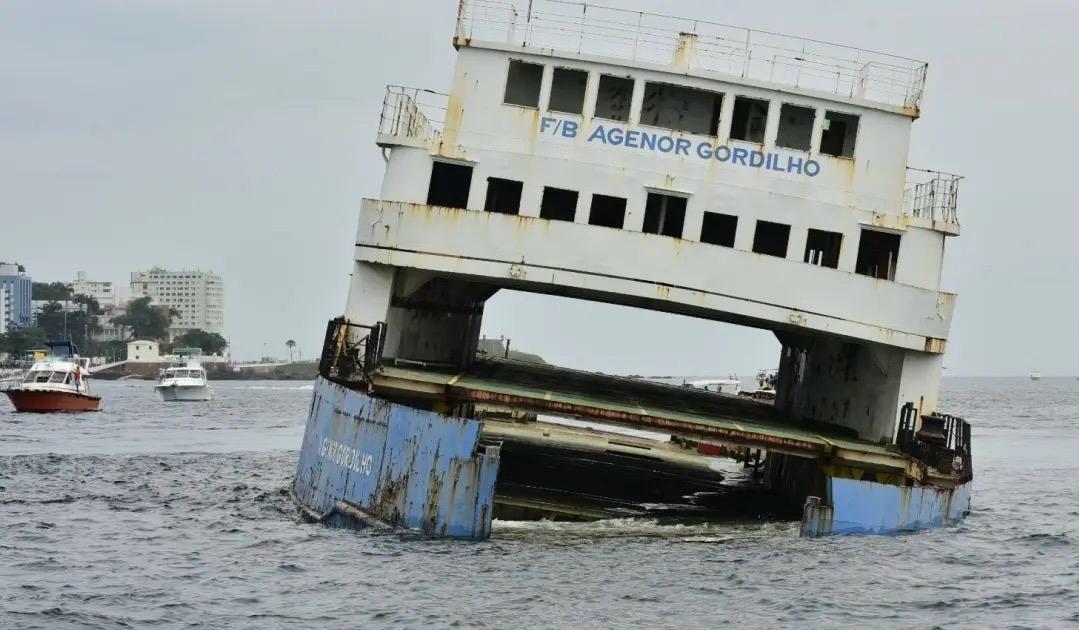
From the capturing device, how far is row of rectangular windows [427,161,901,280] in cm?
2428

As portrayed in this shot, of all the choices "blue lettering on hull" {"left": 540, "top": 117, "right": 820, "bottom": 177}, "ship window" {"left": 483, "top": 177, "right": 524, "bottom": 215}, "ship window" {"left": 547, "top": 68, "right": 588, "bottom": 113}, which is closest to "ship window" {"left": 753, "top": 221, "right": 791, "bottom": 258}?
"blue lettering on hull" {"left": 540, "top": 117, "right": 820, "bottom": 177}

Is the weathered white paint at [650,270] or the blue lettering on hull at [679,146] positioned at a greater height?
the blue lettering on hull at [679,146]

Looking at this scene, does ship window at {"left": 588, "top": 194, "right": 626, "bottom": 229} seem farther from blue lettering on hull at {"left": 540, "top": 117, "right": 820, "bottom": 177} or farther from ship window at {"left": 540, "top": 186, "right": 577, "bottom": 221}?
blue lettering on hull at {"left": 540, "top": 117, "right": 820, "bottom": 177}

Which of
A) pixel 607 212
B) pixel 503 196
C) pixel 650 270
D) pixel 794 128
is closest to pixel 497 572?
pixel 650 270

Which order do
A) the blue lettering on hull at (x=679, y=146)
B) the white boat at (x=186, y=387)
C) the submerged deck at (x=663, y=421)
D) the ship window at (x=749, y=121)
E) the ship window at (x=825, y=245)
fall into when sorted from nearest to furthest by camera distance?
the submerged deck at (x=663, y=421)
the blue lettering on hull at (x=679, y=146)
the ship window at (x=825, y=245)
the ship window at (x=749, y=121)
the white boat at (x=186, y=387)

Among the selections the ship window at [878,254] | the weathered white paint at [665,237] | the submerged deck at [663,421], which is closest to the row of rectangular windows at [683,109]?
the weathered white paint at [665,237]

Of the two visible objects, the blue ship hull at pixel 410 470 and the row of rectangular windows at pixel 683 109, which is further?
the row of rectangular windows at pixel 683 109

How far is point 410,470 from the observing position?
66.6ft

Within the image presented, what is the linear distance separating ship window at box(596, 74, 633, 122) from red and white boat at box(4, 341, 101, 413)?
50.2 meters

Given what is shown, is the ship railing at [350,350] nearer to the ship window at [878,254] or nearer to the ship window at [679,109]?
the ship window at [679,109]

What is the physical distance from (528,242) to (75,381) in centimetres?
5367

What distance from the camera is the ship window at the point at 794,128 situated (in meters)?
25.0

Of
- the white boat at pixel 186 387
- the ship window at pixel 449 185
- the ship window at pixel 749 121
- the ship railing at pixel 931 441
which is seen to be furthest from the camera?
the white boat at pixel 186 387

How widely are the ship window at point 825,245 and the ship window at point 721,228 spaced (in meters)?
1.31
